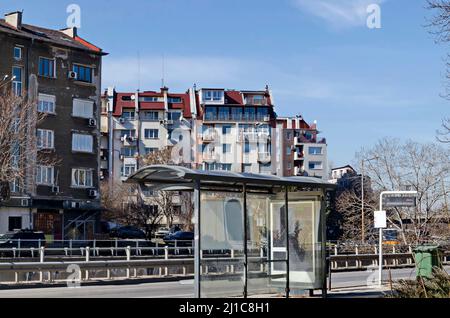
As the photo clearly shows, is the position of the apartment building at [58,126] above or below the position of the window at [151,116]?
below

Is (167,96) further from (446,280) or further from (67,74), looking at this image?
(446,280)

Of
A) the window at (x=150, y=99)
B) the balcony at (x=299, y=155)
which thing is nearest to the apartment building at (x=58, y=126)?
the window at (x=150, y=99)

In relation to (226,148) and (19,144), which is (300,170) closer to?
(226,148)

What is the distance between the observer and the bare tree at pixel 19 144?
45.6 metres

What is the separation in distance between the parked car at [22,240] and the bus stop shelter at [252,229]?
2849 cm

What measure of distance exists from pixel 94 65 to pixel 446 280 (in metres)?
54.0

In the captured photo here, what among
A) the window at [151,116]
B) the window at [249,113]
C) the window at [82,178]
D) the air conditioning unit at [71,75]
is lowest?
the window at [82,178]

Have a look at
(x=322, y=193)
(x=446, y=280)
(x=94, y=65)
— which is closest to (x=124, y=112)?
(x=94, y=65)

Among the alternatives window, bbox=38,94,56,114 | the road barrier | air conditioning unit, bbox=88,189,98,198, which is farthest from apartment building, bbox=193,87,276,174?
the road barrier

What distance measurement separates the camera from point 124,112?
3976 inches

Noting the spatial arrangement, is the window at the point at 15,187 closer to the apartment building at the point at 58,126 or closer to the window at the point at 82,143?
the apartment building at the point at 58,126

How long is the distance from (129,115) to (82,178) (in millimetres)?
Result: 40766

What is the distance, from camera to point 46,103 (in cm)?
5866
